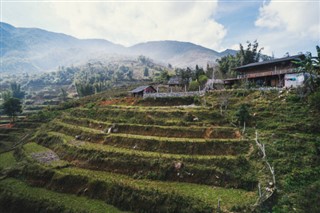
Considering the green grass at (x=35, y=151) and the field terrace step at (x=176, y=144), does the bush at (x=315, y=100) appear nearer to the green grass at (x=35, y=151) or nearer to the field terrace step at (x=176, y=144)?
the field terrace step at (x=176, y=144)

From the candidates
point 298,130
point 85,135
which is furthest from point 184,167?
point 85,135

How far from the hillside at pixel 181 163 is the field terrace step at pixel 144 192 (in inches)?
3.4

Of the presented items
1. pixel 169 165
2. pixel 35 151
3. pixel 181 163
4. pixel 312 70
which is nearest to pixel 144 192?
pixel 169 165

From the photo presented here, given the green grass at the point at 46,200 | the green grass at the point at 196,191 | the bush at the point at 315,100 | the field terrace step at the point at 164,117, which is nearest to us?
the green grass at the point at 196,191

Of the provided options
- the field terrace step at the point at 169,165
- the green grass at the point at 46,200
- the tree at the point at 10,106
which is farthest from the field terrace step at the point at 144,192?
the tree at the point at 10,106

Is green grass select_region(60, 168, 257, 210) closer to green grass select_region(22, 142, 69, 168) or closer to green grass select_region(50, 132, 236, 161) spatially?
green grass select_region(50, 132, 236, 161)

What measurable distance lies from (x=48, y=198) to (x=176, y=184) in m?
13.7

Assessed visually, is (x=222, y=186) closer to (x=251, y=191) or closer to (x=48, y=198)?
(x=251, y=191)

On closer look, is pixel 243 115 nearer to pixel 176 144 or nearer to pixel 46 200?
Result: pixel 176 144

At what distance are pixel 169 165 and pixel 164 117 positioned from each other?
12.1 meters

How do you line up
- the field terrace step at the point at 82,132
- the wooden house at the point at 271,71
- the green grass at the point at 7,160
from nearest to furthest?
the green grass at the point at 7,160
the field terrace step at the point at 82,132
the wooden house at the point at 271,71

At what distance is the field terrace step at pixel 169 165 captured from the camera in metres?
20.8

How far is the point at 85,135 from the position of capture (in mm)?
33906

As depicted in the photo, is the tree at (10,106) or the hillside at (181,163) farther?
the tree at (10,106)
